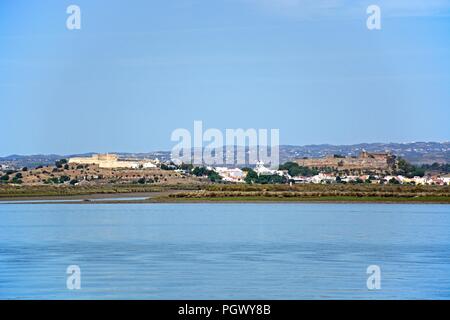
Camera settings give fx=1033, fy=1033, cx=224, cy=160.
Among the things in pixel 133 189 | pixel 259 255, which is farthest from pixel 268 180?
pixel 259 255

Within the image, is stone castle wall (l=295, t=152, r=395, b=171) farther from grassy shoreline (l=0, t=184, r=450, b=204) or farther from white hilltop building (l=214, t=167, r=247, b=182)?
grassy shoreline (l=0, t=184, r=450, b=204)

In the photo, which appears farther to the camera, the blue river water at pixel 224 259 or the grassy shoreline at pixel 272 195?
the grassy shoreline at pixel 272 195

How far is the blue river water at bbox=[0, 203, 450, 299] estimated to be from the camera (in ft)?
80.7

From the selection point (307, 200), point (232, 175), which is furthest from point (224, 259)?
point (232, 175)

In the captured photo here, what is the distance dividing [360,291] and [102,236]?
1928 centimetres

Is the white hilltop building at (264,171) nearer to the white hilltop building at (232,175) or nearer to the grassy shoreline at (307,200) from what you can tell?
the white hilltop building at (232,175)

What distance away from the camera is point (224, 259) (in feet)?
104

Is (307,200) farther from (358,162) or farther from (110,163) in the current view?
(358,162)

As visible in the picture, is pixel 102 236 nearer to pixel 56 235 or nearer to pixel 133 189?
pixel 56 235

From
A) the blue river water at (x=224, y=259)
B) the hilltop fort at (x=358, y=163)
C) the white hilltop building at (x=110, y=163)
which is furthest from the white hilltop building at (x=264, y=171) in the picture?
the blue river water at (x=224, y=259)

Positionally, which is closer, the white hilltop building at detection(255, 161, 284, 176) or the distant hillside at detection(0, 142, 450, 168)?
the white hilltop building at detection(255, 161, 284, 176)

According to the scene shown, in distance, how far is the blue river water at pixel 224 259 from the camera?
80.7 ft

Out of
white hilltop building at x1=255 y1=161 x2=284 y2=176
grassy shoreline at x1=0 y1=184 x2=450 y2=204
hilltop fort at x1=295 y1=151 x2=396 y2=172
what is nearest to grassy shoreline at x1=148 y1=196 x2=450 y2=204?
grassy shoreline at x1=0 y1=184 x2=450 y2=204
